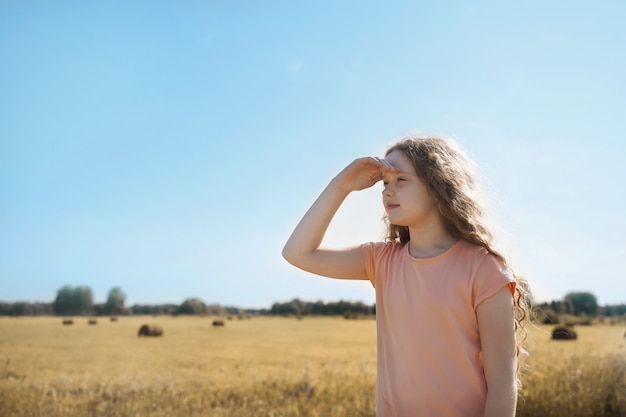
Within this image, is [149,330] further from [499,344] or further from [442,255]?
[499,344]

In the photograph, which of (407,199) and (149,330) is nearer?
(407,199)

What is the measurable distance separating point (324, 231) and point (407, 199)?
415 mm

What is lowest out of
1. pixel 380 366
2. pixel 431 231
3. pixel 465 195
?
pixel 380 366

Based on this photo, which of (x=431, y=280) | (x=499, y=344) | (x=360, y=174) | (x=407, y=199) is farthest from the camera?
(x=360, y=174)

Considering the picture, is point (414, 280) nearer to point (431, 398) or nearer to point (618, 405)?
point (431, 398)

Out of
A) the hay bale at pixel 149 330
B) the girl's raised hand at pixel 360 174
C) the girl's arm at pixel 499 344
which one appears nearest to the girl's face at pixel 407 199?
the girl's raised hand at pixel 360 174

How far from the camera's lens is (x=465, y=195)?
2.27m

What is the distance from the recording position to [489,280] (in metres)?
1.99

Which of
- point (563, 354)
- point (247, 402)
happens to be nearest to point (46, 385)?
point (247, 402)

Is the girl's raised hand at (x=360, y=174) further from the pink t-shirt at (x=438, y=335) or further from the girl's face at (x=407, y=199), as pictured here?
the pink t-shirt at (x=438, y=335)

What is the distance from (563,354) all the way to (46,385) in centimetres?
767

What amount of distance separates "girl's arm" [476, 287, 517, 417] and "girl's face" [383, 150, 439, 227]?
431 mm

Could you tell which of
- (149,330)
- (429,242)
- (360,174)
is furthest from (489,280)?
(149,330)

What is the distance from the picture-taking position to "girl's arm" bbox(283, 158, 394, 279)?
94.8 inches
